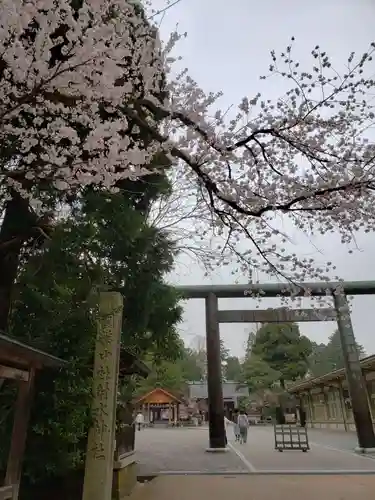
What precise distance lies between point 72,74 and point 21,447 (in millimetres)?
3014

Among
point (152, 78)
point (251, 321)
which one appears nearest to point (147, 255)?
point (152, 78)

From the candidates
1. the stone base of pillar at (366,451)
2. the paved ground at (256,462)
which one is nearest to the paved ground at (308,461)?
the paved ground at (256,462)

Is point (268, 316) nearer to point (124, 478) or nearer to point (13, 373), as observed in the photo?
point (124, 478)

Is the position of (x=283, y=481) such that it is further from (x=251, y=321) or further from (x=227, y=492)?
(x=251, y=321)

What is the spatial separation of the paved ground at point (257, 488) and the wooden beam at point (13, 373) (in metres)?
2.88

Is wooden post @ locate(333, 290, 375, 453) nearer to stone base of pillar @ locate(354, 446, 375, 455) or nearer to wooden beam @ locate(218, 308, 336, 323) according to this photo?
stone base of pillar @ locate(354, 446, 375, 455)

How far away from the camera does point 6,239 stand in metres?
4.49

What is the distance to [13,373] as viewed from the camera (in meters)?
3.22

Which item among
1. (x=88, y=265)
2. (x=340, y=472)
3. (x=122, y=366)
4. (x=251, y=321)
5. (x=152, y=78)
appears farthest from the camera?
(x=251, y=321)

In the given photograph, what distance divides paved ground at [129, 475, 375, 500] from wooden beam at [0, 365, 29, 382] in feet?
9.44

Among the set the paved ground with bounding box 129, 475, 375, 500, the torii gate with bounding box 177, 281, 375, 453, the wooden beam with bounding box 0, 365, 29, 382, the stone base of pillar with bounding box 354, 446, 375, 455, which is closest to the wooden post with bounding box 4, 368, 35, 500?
the wooden beam with bounding box 0, 365, 29, 382

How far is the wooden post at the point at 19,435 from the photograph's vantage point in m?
3.22

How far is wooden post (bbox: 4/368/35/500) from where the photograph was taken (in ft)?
10.6

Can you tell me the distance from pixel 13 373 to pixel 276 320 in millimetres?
10304
